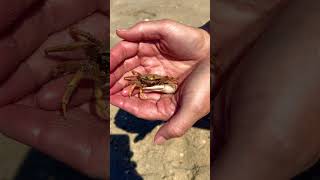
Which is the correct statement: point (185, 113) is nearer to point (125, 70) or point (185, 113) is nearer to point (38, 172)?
point (125, 70)

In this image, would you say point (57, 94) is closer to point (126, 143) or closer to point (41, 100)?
point (41, 100)

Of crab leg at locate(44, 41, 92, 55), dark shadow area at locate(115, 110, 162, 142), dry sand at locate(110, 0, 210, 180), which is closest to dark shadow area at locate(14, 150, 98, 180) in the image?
dry sand at locate(110, 0, 210, 180)

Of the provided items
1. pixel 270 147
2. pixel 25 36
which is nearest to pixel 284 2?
pixel 270 147

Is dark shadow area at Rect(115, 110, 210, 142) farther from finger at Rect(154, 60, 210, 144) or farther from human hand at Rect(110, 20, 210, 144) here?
finger at Rect(154, 60, 210, 144)

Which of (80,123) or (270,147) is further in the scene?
(80,123)

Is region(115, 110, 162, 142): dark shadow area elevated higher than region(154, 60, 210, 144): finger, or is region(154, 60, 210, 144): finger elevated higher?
region(154, 60, 210, 144): finger

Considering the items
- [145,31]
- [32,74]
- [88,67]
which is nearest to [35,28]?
[32,74]

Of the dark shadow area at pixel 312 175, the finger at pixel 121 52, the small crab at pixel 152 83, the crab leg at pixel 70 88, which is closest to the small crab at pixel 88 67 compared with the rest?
the crab leg at pixel 70 88
